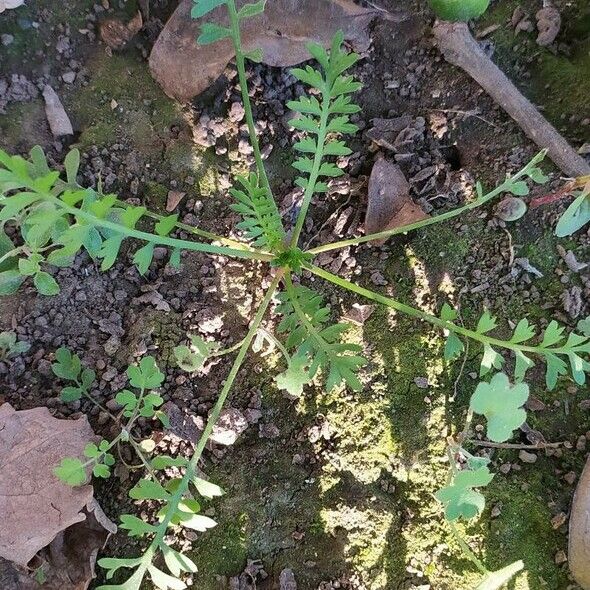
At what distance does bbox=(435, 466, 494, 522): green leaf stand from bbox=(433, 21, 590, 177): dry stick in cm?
88

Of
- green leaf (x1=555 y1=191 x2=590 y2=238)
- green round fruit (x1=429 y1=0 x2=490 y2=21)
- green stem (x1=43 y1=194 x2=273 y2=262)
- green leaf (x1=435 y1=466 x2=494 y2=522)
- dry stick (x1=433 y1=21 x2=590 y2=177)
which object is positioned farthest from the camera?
dry stick (x1=433 y1=21 x2=590 y2=177)

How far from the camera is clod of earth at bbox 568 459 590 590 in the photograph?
1531mm

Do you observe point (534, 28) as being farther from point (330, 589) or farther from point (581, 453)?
point (330, 589)

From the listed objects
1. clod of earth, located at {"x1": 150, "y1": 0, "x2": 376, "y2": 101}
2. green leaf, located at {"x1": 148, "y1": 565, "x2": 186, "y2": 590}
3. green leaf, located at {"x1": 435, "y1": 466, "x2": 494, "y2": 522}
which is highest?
clod of earth, located at {"x1": 150, "y1": 0, "x2": 376, "y2": 101}

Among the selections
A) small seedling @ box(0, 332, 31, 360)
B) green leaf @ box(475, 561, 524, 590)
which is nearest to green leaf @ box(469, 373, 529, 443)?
green leaf @ box(475, 561, 524, 590)

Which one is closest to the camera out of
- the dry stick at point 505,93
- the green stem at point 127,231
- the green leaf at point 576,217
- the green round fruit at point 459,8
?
the green stem at point 127,231

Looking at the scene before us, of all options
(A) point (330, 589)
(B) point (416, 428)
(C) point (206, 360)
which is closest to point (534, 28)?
(B) point (416, 428)

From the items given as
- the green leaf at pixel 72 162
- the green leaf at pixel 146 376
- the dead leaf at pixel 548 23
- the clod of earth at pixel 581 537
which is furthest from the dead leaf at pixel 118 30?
the clod of earth at pixel 581 537

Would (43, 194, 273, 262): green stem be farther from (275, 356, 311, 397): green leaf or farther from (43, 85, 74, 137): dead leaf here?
(43, 85, 74, 137): dead leaf

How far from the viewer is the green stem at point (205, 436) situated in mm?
1325

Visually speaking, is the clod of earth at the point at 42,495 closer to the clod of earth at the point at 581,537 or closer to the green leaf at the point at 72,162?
the green leaf at the point at 72,162

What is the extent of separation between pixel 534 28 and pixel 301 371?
1.16m

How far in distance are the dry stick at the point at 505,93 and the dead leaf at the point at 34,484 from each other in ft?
4.44

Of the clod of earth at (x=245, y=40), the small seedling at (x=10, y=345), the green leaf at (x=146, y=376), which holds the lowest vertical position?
the green leaf at (x=146, y=376)
